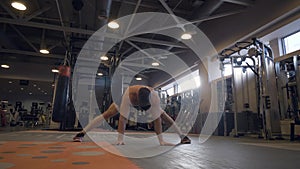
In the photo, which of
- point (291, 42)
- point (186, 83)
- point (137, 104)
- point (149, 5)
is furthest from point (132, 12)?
point (137, 104)

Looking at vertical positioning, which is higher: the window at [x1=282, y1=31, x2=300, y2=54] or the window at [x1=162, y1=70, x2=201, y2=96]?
the window at [x1=282, y1=31, x2=300, y2=54]

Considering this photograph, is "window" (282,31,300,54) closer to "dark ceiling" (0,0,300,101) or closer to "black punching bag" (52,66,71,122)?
"dark ceiling" (0,0,300,101)

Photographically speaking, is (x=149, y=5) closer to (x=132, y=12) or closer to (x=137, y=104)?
(x=132, y=12)

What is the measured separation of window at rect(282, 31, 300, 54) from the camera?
422 centimetres

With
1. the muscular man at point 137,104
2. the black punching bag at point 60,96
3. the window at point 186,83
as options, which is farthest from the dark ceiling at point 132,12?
the muscular man at point 137,104

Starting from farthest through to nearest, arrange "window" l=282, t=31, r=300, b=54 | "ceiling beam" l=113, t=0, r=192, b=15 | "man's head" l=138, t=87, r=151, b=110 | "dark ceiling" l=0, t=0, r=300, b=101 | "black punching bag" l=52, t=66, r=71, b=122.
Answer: "ceiling beam" l=113, t=0, r=192, b=15
"dark ceiling" l=0, t=0, r=300, b=101
"window" l=282, t=31, r=300, b=54
"black punching bag" l=52, t=66, r=71, b=122
"man's head" l=138, t=87, r=151, b=110

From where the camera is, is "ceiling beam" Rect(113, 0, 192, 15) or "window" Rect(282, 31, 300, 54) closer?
"window" Rect(282, 31, 300, 54)

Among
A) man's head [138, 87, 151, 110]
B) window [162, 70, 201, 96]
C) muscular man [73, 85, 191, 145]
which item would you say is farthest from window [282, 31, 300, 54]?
man's head [138, 87, 151, 110]

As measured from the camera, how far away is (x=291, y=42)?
4367 mm

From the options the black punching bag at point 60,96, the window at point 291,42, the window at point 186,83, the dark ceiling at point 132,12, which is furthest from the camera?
the window at point 186,83

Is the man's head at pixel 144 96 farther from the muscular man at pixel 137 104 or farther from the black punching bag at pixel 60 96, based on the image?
the black punching bag at pixel 60 96

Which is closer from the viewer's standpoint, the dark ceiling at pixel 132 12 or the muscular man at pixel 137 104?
the muscular man at pixel 137 104

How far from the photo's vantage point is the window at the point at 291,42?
422 cm

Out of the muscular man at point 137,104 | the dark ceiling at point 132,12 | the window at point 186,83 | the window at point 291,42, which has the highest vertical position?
the dark ceiling at point 132,12
